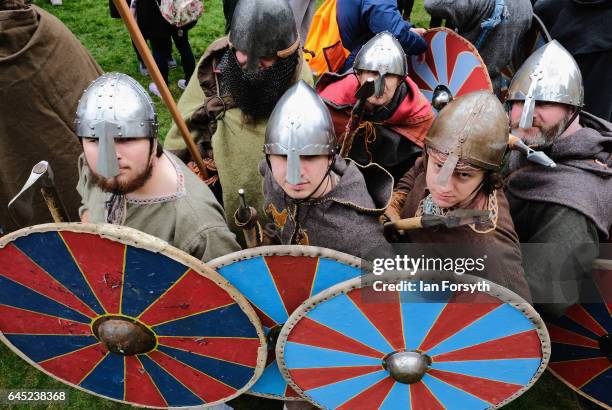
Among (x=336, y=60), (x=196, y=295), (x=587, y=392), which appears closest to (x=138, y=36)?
(x=196, y=295)

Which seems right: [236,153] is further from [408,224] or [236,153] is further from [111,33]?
[111,33]

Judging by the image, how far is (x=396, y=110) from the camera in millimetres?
2709

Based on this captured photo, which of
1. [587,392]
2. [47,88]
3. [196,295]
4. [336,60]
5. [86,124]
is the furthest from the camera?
[336,60]

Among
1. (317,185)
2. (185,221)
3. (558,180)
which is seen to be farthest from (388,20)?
(185,221)

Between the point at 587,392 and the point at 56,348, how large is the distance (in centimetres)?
240

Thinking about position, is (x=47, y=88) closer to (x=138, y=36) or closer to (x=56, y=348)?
(x=138, y=36)

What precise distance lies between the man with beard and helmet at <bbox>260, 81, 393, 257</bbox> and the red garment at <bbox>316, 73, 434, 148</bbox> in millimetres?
688

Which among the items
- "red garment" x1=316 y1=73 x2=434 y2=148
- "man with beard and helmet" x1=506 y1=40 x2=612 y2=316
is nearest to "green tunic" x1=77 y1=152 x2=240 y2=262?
"red garment" x1=316 y1=73 x2=434 y2=148

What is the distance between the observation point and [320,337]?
170 cm

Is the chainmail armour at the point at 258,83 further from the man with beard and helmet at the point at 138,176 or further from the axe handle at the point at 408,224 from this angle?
the axe handle at the point at 408,224

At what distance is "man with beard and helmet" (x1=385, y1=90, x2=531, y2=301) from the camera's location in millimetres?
1748

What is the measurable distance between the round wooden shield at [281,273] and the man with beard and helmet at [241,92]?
0.93 metres

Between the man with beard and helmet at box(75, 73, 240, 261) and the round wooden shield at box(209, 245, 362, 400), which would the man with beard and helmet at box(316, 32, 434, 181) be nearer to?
the man with beard and helmet at box(75, 73, 240, 261)

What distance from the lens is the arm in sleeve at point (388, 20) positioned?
10.2 feet
